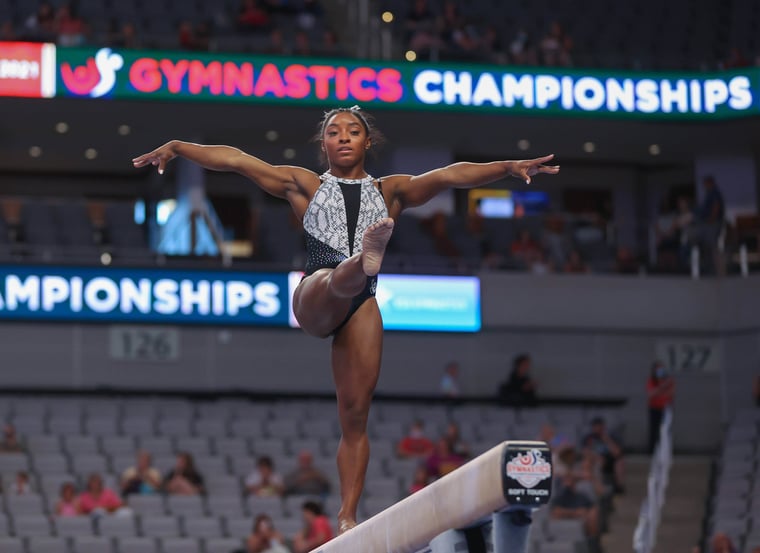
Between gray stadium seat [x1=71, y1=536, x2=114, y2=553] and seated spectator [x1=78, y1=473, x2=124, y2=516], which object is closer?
gray stadium seat [x1=71, y1=536, x2=114, y2=553]

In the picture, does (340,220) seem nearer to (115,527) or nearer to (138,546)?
(138,546)

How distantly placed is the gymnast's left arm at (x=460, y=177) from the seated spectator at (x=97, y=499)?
810 centimetres

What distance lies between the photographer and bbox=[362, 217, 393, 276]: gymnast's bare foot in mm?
4711

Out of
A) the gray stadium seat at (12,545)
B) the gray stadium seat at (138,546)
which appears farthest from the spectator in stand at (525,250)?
the gray stadium seat at (12,545)

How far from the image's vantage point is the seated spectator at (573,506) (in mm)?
13742

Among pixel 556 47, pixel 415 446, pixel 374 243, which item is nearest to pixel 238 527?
pixel 415 446

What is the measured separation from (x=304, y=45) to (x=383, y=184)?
45.3 feet

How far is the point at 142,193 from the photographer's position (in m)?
24.1

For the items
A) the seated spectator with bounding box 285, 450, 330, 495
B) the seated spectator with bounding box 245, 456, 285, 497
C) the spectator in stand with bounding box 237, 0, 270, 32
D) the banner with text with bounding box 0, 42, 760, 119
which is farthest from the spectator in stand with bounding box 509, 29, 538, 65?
the seated spectator with bounding box 245, 456, 285, 497

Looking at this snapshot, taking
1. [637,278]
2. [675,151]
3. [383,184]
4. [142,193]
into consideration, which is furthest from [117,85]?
[383,184]

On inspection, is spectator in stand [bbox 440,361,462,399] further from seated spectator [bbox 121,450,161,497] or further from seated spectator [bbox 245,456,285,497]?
seated spectator [bbox 121,450,161,497]

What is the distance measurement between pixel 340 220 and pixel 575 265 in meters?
14.7

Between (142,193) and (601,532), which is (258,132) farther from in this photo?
(601,532)

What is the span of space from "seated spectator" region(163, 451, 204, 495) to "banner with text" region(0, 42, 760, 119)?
6330mm
